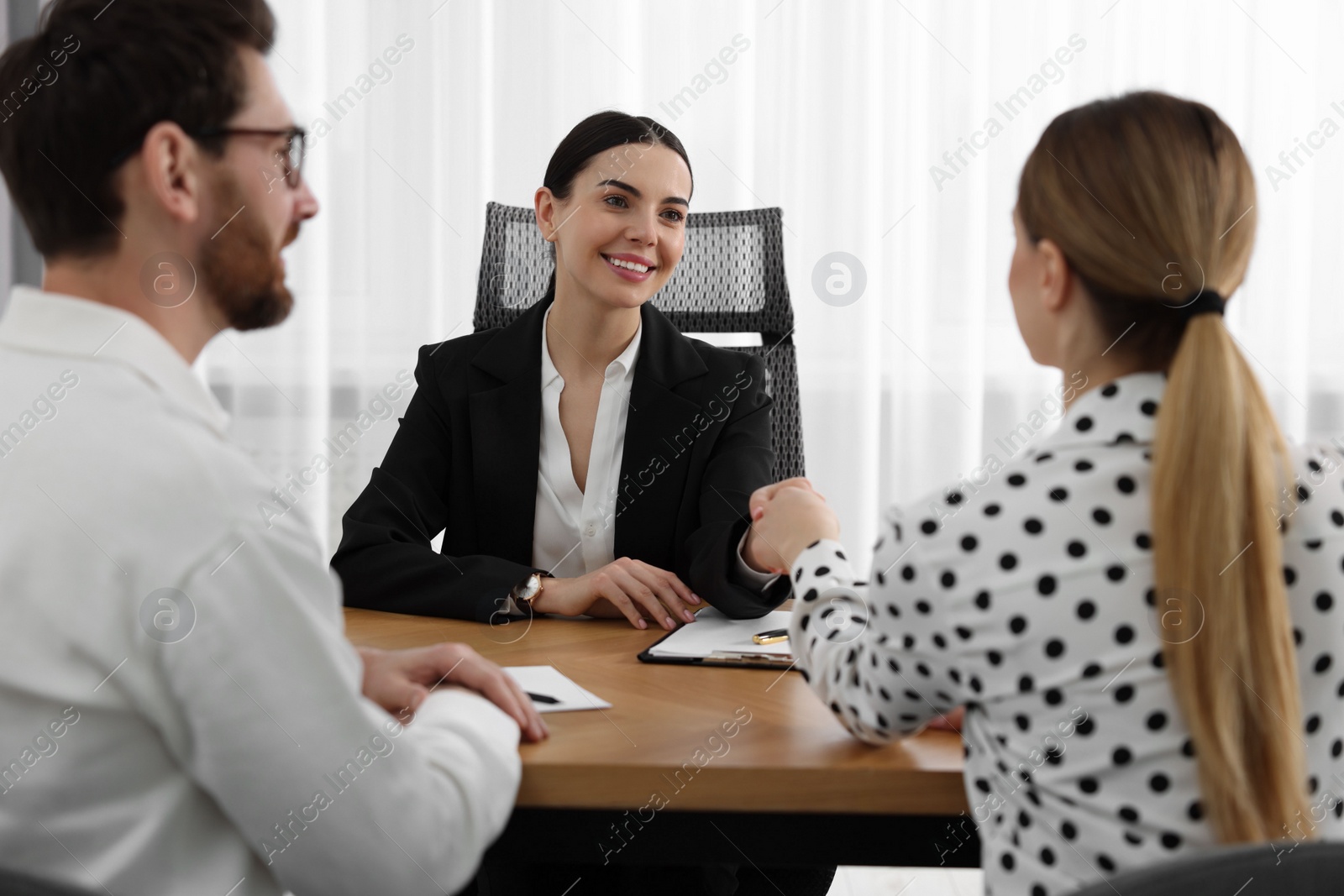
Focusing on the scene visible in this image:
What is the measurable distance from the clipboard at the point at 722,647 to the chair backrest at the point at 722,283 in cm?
65

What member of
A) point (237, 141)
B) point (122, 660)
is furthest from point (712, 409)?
point (122, 660)

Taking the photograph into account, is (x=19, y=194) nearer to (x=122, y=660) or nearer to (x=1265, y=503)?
(x=122, y=660)

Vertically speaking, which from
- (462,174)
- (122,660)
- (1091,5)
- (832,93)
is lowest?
(122,660)

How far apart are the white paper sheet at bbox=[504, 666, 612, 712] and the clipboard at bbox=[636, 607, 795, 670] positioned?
0.43 feet

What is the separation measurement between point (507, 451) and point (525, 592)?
0.41m

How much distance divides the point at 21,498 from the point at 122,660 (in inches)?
4.7

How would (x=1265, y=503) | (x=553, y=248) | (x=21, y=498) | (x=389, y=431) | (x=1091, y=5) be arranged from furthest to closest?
(x=389, y=431) < (x=1091, y=5) < (x=553, y=248) < (x=1265, y=503) < (x=21, y=498)

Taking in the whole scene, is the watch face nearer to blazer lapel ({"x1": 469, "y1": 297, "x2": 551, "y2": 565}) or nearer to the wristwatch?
the wristwatch

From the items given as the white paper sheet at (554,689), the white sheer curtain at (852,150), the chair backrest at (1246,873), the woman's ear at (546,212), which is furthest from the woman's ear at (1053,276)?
the white sheer curtain at (852,150)

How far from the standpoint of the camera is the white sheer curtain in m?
2.99

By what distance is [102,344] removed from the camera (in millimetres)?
747

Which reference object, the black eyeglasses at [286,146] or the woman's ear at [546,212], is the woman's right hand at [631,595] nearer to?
the black eyeglasses at [286,146]

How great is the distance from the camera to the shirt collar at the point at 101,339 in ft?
2.44

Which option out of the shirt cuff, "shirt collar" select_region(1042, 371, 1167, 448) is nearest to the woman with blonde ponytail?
"shirt collar" select_region(1042, 371, 1167, 448)
